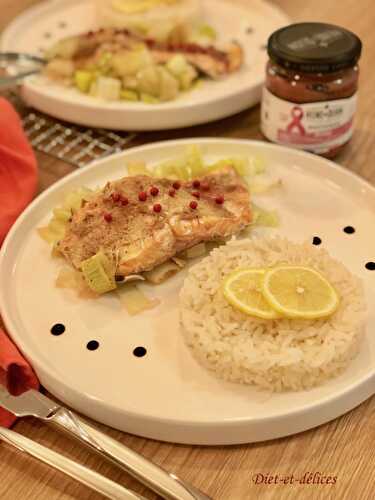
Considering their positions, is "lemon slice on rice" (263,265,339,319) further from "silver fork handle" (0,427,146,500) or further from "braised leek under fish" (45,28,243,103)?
"braised leek under fish" (45,28,243,103)

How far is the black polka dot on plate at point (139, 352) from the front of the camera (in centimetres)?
174

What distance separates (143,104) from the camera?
102 inches

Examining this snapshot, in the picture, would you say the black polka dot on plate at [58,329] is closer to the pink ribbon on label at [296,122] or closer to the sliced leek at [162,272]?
the sliced leek at [162,272]

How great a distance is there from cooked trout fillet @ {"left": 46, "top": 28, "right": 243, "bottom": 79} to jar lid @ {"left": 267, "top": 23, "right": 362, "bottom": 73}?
1.77 ft

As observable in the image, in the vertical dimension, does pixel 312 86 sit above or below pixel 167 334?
above

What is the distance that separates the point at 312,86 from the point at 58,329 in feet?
3.65

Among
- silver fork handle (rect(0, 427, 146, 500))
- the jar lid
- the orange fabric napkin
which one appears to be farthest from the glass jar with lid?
silver fork handle (rect(0, 427, 146, 500))

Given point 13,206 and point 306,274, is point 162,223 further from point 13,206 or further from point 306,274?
point 13,206

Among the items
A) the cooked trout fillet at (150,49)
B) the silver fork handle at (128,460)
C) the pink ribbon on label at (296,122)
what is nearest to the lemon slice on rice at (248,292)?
the silver fork handle at (128,460)

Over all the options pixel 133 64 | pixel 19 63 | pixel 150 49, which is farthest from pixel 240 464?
pixel 19 63

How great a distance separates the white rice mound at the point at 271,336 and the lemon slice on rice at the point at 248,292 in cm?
3

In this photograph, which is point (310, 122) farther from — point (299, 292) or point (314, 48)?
point (299, 292)

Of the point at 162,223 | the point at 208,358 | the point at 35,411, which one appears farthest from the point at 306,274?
the point at 35,411

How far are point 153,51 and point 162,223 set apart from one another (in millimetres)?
1177
